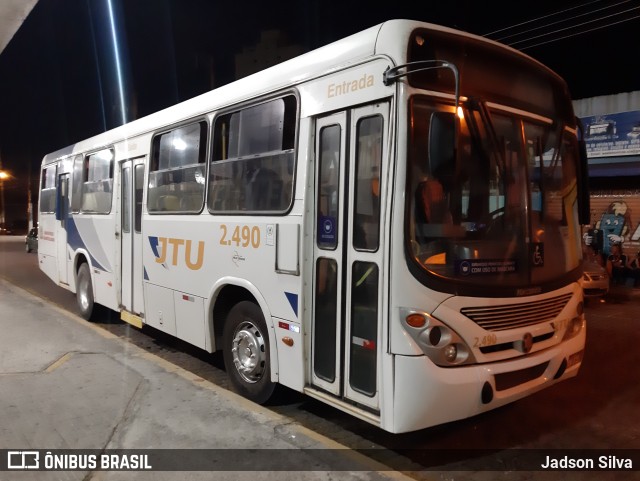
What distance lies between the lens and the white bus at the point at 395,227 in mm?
3516

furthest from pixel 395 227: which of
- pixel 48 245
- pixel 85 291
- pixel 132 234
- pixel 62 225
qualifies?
pixel 48 245

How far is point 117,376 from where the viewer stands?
19.0 feet

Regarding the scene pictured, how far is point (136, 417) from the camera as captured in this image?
463cm

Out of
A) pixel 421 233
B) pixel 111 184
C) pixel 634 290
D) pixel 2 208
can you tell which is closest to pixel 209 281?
pixel 421 233

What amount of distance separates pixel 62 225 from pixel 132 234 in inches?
148

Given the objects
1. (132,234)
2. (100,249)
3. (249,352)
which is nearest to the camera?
(249,352)

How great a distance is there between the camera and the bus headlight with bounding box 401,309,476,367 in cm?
346

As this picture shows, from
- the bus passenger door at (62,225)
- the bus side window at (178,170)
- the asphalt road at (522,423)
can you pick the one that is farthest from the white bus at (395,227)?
the bus passenger door at (62,225)

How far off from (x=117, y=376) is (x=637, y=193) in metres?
15.2

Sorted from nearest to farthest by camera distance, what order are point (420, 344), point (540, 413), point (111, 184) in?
point (420, 344), point (540, 413), point (111, 184)

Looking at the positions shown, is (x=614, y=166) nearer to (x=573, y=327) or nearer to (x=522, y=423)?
(x=573, y=327)

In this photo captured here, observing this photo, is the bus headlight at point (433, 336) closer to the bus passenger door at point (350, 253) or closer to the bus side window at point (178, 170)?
the bus passenger door at point (350, 253)

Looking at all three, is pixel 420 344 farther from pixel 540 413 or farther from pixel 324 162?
pixel 540 413

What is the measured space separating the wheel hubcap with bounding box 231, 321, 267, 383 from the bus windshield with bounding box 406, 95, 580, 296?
2101 mm
